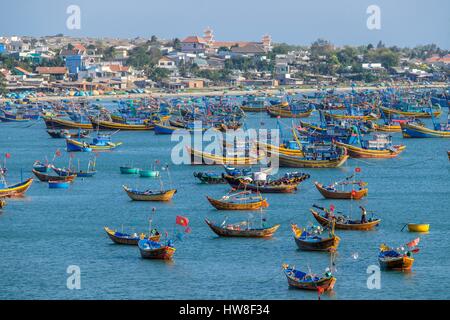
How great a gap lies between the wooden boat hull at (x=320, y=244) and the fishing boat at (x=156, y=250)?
9.27 feet

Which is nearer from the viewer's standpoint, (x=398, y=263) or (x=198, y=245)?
(x=398, y=263)

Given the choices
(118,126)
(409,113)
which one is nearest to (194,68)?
(409,113)

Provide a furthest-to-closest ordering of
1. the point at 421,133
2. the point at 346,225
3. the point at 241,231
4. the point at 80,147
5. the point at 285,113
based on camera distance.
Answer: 1. the point at 285,113
2. the point at 421,133
3. the point at 80,147
4. the point at 346,225
5. the point at 241,231

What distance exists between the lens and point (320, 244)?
76.7 feet

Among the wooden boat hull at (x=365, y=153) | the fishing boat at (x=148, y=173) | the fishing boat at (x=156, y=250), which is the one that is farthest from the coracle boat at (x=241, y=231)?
the wooden boat hull at (x=365, y=153)

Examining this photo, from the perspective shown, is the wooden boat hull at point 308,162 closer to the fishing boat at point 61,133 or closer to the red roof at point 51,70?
the fishing boat at point 61,133

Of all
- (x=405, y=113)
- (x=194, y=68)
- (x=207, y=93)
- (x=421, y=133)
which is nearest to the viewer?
(x=421, y=133)

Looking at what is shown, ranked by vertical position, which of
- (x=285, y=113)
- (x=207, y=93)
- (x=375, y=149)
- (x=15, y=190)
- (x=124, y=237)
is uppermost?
(x=124, y=237)

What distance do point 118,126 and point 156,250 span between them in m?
41.7

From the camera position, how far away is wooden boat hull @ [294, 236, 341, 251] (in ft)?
76.3

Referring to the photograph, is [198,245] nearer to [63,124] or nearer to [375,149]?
[375,149]

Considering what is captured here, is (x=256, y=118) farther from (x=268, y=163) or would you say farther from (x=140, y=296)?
(x=140, y=296)

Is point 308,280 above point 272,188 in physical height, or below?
above
